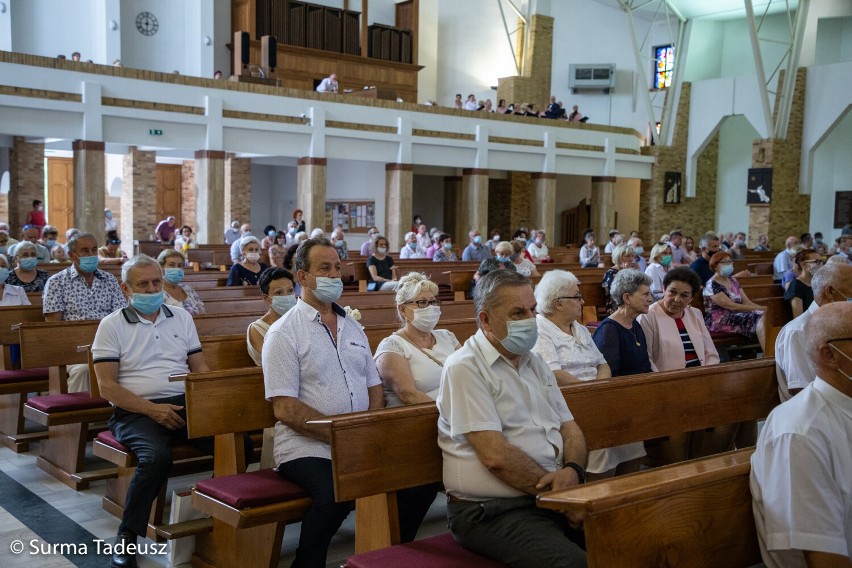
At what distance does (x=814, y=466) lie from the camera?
2.11m

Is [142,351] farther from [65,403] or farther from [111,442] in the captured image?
[65,403]

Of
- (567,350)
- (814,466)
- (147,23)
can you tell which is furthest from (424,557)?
(147,23)

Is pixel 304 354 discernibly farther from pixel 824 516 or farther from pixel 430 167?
pixel 430 167

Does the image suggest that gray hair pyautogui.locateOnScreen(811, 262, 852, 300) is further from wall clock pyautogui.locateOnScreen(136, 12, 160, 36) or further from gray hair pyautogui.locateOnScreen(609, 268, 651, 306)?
wall clock pyautogui.locateOnScreen(136, 12, 160, 36)

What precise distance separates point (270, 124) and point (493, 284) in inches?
607

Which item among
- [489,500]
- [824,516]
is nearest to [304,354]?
[489,500]

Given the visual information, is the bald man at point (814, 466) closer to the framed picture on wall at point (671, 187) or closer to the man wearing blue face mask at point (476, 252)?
the man wearing blue face mask at point (476, 252)

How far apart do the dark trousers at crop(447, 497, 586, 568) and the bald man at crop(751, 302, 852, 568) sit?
566 mm

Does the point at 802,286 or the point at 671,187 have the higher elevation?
the point at 671,187

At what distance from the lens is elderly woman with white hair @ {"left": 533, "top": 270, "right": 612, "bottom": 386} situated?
4.26 meters

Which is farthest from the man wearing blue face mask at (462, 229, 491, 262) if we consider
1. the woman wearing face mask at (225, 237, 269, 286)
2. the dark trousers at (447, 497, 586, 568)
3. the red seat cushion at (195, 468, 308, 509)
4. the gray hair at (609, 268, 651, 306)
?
the dark trousers at (447, 497, 586, 568)

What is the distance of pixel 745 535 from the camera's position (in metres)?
2.44

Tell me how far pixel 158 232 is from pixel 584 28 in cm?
1491

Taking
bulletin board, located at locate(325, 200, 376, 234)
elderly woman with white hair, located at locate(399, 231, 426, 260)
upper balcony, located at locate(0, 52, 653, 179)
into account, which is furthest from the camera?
bulletin board, located at locate(325, 200, 376, 234)
